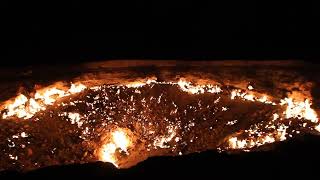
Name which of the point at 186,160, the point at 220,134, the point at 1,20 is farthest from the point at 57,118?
the point at 186,160

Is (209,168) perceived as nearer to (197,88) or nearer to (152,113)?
(152,113)

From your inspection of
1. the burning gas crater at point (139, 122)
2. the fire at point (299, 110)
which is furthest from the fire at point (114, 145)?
the fire at point (299, 110)

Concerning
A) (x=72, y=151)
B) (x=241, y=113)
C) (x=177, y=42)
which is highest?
(x=177, y=42)

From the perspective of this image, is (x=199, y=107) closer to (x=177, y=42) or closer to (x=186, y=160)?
(x=177, y=42)

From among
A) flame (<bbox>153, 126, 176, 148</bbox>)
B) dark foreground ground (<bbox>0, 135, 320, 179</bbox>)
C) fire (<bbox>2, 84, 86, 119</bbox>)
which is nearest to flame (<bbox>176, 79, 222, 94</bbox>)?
flame (<bbox>153, 126, 176, 148</bbox>)

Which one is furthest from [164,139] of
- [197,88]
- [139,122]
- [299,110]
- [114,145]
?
[299,110]

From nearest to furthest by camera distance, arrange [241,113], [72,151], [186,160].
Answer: [186,160] → [72,151] → [241,113]

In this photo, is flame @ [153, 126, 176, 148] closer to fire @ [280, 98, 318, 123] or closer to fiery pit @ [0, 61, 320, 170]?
fiery pit @ [0, 61, 320, 170]
